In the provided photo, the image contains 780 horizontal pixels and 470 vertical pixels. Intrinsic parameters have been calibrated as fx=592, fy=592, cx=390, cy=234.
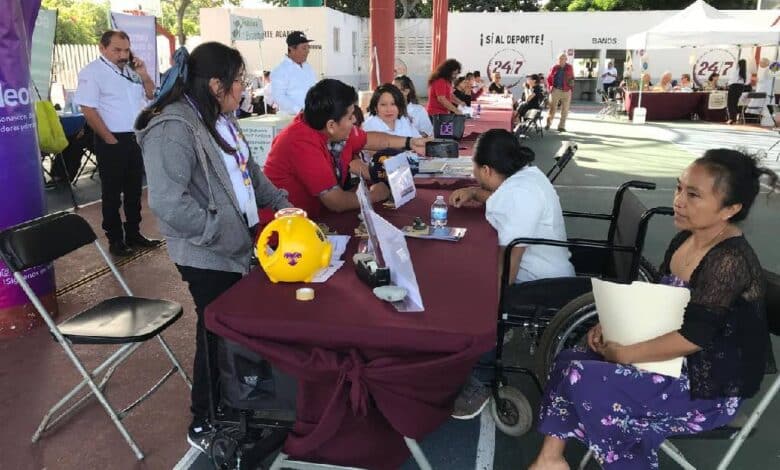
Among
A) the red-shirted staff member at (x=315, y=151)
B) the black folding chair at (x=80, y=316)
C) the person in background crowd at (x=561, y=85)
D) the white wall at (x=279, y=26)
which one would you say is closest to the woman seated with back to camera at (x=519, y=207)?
the red-shirted staff member at (x=315, y=151)

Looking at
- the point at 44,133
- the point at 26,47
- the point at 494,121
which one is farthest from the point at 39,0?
the point at 494,121

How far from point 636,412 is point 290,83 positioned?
4.74 meters

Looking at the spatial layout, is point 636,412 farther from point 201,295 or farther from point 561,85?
point 561,85

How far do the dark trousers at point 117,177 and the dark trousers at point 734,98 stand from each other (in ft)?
43.3

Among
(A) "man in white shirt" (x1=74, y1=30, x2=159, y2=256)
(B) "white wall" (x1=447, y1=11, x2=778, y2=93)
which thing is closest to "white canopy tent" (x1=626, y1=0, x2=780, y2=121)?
(B) "white wall" (x1=447, y1=11, x2=778, y2=93)

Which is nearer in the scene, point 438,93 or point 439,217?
point 439,217

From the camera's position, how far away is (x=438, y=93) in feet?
21.3

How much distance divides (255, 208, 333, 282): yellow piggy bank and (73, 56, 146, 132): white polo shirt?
3.09 m

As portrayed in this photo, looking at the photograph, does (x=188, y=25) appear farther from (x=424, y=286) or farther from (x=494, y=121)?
(x=424, y=286)

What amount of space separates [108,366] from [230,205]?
2.65ft

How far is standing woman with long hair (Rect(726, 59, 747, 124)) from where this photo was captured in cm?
1316

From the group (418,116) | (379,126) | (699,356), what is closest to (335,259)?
(699,356)

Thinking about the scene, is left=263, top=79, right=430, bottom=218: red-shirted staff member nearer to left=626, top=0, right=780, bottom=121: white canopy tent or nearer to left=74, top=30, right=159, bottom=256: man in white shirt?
left=74, top=30, right=159, bottom=256: man in white shirt

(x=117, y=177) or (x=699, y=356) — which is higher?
(x=117, y=177)
